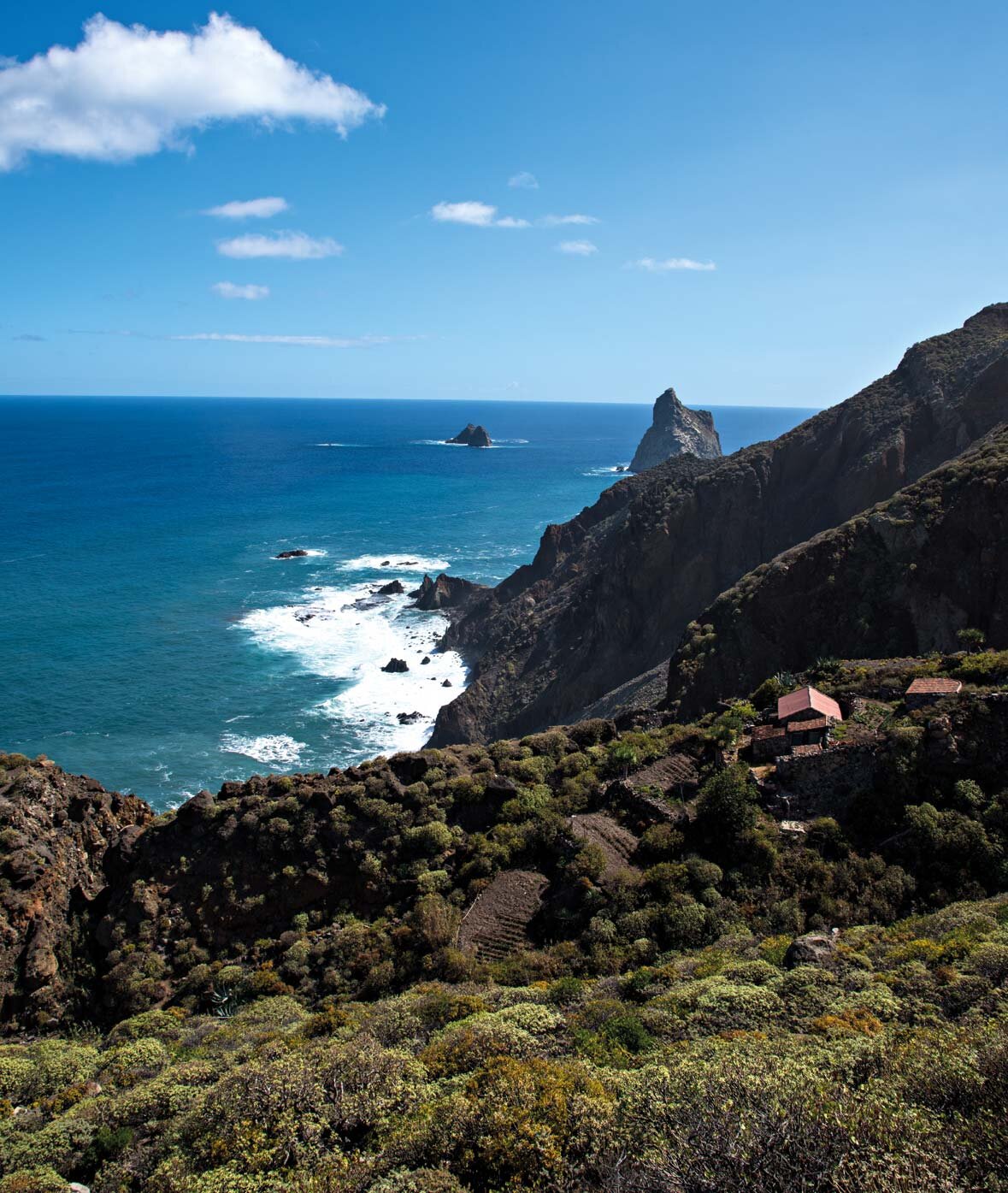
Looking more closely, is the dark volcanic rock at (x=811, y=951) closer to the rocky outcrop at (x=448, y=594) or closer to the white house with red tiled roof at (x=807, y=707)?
the white house with red tiled roof at (x=807, y=707)

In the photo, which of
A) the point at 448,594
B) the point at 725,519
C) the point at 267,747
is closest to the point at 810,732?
the point at 725,519

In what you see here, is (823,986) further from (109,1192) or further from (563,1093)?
(109,1192)

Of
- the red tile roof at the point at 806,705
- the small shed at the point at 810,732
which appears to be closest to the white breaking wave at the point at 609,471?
the red tile roof at the point at 806,705

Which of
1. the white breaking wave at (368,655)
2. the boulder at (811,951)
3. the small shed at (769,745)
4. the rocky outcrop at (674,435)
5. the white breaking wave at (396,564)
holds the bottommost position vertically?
the white breaking wave at (368,655)

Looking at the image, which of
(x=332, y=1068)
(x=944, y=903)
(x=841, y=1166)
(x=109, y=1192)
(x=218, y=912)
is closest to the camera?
(x=841, y=1166)

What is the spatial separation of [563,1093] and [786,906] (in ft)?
28.1

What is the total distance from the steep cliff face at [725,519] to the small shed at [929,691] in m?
26.2

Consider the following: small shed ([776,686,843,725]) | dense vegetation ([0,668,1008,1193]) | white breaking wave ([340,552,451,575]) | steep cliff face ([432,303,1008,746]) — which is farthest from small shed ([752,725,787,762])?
white breaking wave ([340,552,451,575])

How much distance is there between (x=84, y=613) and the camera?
235 feet

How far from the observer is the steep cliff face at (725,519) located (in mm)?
46250

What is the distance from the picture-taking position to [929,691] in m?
21.1

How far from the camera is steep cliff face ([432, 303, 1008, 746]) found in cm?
4625

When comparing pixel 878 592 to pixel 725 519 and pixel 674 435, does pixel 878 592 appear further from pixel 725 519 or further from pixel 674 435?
pixel 674 435

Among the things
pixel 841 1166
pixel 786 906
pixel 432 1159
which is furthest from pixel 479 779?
pixel 841 1166
